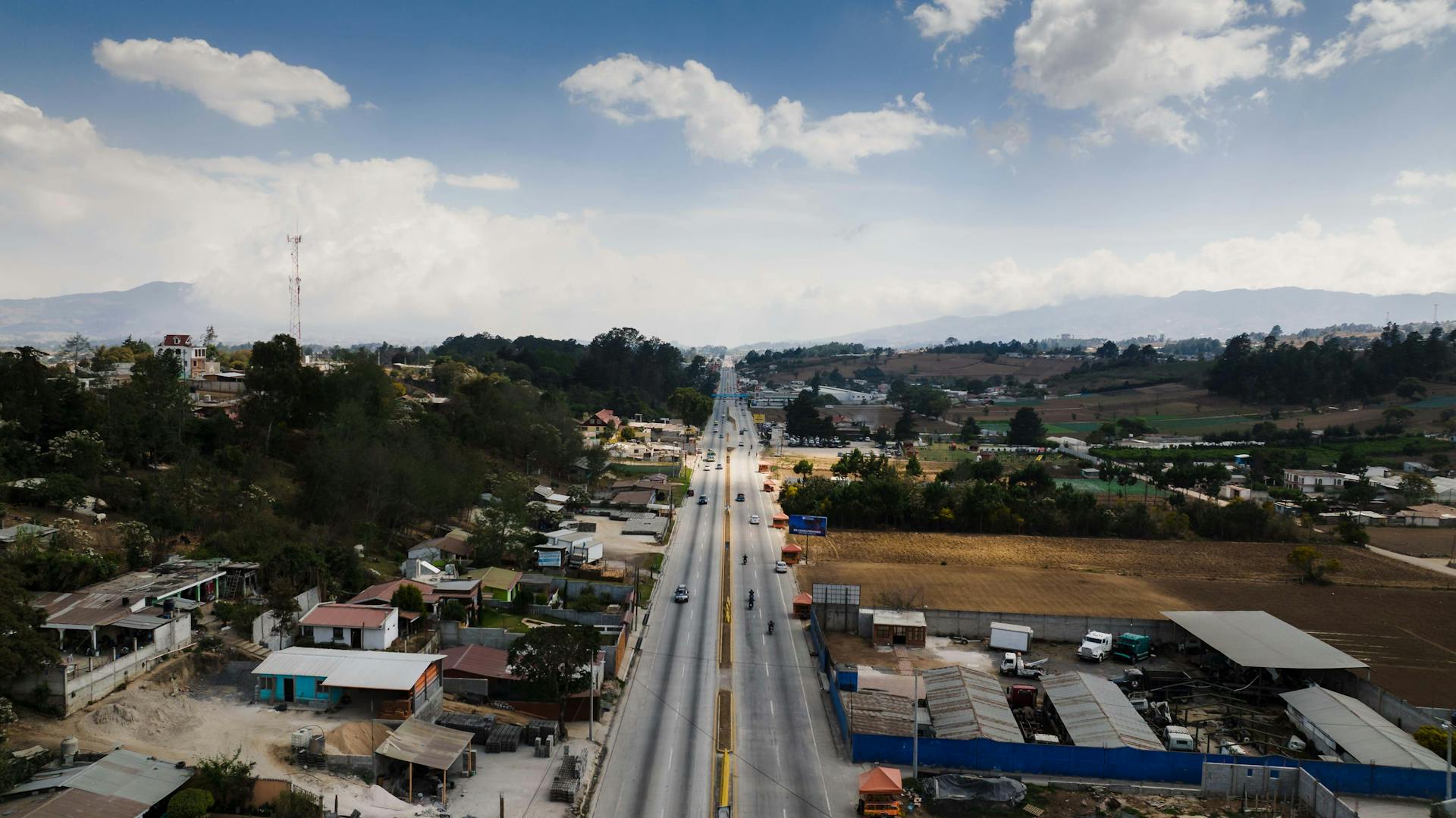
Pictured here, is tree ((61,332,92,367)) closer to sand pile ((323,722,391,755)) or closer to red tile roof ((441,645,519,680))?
red tile roof ((441,645,519,680))

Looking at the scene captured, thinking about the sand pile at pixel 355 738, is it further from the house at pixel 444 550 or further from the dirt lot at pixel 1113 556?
the dirt lot at pixel 1113 556

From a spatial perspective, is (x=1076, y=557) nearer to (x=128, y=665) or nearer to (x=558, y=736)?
(x=558, y=736)

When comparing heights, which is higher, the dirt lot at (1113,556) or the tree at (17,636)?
the tree at (17,636)

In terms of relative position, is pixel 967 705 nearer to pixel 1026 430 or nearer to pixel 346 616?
pixel 346 616

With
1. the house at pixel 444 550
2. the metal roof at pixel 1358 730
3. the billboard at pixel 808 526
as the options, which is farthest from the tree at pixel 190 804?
the billboard at pixel 808 526

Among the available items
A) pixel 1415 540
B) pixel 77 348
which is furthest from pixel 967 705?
pixel 77 348
